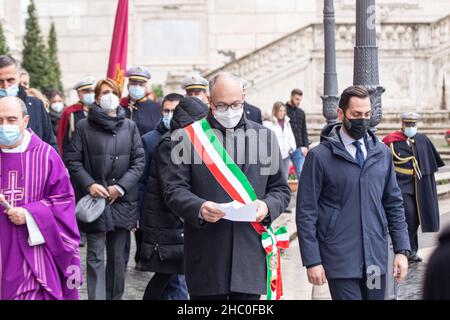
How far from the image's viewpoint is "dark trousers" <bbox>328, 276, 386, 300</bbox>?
656 centimetres

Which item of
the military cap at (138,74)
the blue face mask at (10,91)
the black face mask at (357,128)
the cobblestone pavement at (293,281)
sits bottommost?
the cobblestone pavement at (293,281)

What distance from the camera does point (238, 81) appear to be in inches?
261

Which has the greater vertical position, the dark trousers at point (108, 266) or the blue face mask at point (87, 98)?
the blue face mask at point (87, 98)

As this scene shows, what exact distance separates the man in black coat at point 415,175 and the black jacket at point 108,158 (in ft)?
13.3

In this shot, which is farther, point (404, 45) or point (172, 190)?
point (404, 45)

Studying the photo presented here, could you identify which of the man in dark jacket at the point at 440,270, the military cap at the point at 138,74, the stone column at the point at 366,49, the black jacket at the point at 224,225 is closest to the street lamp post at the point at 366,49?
the stone column at the point at 366,49

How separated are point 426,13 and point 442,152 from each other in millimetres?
12686

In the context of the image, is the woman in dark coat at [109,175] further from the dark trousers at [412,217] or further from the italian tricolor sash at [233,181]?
the dark trousers at [412,217]

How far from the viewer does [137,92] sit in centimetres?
1117

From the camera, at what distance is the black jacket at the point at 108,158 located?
922 centimetres

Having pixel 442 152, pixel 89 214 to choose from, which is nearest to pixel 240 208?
pixel 89 214

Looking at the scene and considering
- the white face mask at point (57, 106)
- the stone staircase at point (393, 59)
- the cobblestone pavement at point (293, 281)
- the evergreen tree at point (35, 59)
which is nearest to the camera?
the cobblestone pavement at point (293, 281)

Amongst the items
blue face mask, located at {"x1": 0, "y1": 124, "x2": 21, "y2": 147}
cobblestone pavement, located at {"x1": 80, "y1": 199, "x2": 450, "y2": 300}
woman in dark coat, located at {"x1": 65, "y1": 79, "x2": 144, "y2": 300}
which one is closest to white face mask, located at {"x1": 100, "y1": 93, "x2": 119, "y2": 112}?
woman in dark coat, located at {"x1": 65, "y1": 79, "x2": 144, "y2": 300}
